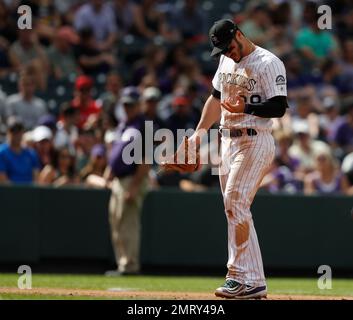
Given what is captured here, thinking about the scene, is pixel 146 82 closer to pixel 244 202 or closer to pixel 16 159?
pixel 16 159

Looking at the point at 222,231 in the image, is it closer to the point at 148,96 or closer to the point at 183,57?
the point at 148,96

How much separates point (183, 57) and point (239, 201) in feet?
27.2

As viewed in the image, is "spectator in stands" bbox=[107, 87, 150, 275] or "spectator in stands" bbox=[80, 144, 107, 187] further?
"spectator in stands" bbox=[80, 144, 107, 187]

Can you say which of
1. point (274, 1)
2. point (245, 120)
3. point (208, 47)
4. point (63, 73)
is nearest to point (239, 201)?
point (245, 120)

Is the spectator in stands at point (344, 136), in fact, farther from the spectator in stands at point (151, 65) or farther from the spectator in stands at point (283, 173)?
the spectator in stands at point (151, 65)

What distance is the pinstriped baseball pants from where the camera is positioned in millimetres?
8109

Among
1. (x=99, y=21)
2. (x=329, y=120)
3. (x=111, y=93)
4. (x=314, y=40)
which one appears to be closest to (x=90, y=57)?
(x=99, y=21)

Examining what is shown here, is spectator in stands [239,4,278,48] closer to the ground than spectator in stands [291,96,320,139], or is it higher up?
higher up

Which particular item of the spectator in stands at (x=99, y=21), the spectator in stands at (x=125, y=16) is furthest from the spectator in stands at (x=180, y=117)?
the spectator in stands at (x=125, y=16)

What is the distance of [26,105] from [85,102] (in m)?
0.87

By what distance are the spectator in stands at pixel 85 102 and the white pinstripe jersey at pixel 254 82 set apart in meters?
6.45

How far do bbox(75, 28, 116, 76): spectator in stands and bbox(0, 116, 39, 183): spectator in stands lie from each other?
9.58ft

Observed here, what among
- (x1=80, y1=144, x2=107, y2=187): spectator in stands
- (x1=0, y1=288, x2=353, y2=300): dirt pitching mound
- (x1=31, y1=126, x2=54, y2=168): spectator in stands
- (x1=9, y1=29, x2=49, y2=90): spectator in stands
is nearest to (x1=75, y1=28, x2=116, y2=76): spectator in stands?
(x1=9, y1=29, x2=49, y2=90): spectator in stands

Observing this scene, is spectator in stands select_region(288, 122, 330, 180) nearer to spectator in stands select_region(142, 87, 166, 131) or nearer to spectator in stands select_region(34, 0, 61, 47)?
spectator in stands select_region(142, 87, 166, 131)
